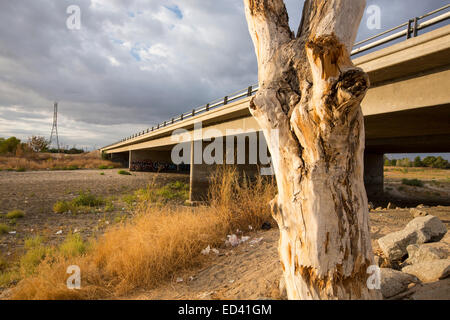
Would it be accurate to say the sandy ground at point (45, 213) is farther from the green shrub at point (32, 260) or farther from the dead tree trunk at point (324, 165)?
the dead tree trunk at point (324, 165)

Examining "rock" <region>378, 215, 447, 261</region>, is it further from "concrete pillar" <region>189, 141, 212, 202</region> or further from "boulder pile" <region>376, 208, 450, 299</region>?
"concrete pillar" <region>189, 141, 212, 202</region>

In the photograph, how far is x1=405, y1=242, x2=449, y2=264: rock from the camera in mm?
3053

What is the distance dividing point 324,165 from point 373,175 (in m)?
21.6

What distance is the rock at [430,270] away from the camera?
2666 mm

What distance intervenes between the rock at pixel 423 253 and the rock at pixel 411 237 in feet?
0.52

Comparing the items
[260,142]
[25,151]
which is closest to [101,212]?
[260,142]

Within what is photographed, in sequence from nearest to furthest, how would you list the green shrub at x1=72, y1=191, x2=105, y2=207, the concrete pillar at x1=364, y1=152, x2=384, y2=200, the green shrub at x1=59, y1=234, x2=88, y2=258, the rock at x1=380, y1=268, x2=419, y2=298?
the rock at x1=380, y1=268, x2=419, y2=298 → the green shrub at x1=59, y1=234, x2=88, y2=258 → the green shrub at x1=72, y1=191, x2=105, y2=207 → the concrete pillar at x1=364, y1=152, x2=384, y2=200

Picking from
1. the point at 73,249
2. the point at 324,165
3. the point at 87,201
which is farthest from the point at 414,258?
the point at 87,201

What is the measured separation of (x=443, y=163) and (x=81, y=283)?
66.2 meters

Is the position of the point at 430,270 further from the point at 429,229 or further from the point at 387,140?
the point at 387,140

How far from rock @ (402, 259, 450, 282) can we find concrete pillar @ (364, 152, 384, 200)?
61.7ft

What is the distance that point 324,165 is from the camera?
1951 millimetres

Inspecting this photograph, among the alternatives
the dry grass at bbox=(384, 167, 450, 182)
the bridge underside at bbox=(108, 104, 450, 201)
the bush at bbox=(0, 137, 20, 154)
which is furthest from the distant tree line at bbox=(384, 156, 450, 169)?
the bush at bbox=(0, 137, 20, 154)

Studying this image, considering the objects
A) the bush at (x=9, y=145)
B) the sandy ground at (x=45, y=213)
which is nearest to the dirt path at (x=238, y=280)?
the sandy ground at (x=45, y=213)
